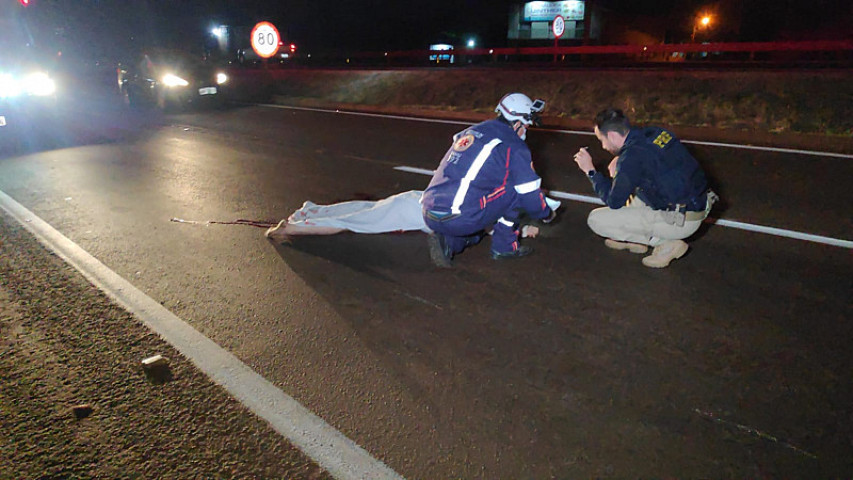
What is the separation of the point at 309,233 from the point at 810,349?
3.92 m

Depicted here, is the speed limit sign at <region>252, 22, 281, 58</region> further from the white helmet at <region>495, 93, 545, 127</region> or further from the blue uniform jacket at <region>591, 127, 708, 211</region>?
the blue uniform jacket at <region>591, 127, 708, 211</region>

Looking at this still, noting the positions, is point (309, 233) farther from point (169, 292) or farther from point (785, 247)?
point (785, 247)

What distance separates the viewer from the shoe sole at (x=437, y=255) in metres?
4.51

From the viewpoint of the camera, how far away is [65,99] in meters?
19.0

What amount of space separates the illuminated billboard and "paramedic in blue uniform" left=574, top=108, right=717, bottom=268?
110 ft

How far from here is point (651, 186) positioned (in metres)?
4.25

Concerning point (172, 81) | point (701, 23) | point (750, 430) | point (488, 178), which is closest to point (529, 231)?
point (488, 178)

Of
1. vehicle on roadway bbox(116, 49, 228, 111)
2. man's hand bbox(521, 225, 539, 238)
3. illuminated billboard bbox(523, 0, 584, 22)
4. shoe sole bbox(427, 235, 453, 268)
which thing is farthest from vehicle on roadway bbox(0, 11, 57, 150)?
illuminated billboard bbox(523, 0, 584, 22)

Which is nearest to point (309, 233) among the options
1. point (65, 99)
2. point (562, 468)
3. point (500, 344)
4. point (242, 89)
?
point (500, 344)

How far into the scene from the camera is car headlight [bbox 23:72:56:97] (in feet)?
41.6

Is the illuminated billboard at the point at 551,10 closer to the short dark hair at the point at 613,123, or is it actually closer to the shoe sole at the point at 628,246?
the shoe sole at the point at 628,246

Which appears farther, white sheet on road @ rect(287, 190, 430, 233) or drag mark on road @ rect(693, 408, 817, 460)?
white sheet on road @ rect(287, 190, 430, 233)

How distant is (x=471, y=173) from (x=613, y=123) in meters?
1.16

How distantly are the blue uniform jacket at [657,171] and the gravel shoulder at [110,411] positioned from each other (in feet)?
9.84
